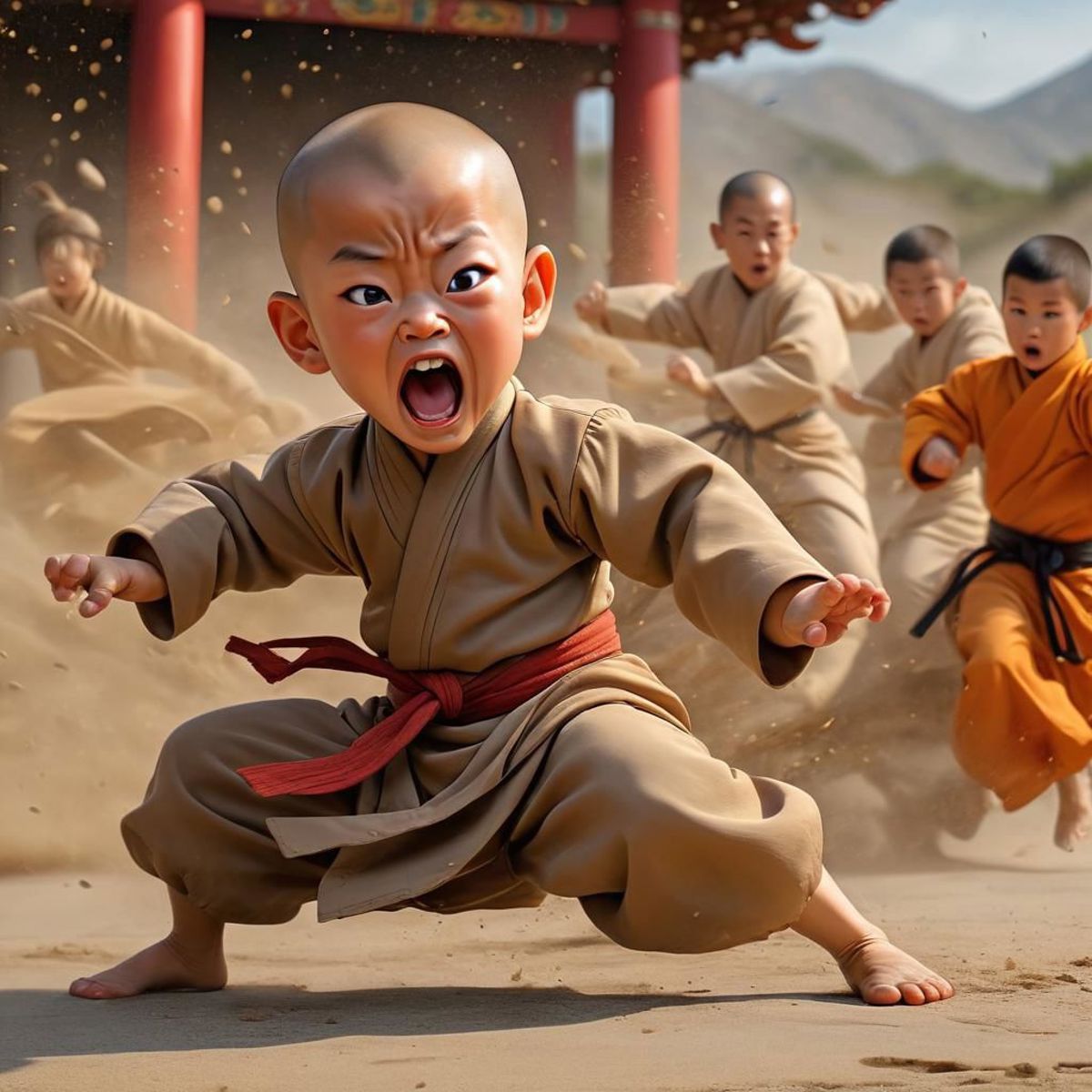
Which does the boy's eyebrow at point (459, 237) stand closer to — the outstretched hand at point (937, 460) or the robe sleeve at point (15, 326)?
the outstretched hand at point (937, 460)

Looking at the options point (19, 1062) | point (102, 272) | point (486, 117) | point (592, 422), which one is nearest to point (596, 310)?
point (102, 272)

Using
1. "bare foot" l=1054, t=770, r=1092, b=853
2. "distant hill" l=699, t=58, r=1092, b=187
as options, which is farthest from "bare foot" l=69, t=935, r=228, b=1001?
"distant hill" l=699, t=58, r=1092, b=187

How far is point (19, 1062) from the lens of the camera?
1868 mm

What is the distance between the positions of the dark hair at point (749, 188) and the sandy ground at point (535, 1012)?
241 cm

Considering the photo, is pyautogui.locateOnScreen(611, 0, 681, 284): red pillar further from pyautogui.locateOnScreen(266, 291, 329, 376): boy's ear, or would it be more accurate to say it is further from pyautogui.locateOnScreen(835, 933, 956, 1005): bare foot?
pyautogui.locateOnScreen(835, 933, 956, 1005): bare foot

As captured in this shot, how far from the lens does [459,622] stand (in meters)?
2.29

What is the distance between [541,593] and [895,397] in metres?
3.20

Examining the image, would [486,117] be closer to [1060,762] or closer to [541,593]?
[1060,762]

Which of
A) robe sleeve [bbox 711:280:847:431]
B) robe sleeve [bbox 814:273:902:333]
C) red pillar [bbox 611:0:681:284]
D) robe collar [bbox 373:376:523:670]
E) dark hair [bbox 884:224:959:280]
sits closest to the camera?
robe collar [bbox 373:376:523:670]

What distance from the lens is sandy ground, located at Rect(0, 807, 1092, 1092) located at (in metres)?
1.77

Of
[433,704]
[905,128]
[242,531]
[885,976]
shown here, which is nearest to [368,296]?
[242,531]

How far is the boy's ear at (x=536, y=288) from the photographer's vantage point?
2.40 meters

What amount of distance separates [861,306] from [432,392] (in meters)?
3.42

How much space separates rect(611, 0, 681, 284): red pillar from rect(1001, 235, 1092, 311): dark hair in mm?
2485
